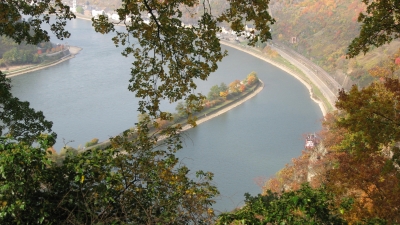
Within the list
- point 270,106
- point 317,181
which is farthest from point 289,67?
point 317,181

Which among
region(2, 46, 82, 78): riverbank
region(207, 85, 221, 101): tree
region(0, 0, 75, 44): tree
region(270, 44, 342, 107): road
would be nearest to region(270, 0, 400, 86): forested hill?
region(270, 44, 342, 107): road

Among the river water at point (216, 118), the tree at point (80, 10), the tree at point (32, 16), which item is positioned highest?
the tree at point (80, 10)

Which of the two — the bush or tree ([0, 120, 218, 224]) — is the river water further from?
tree ([0, 120, 218, 224])

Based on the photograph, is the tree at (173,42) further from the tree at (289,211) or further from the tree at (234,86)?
the tree at (234,86)

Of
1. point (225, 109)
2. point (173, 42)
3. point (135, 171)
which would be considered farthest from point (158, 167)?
point (225, 109)

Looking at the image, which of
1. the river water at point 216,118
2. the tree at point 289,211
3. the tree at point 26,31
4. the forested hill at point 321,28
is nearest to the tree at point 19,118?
the tree at point 26,31

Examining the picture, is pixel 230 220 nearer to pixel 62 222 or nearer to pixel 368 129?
pixel 62 222
